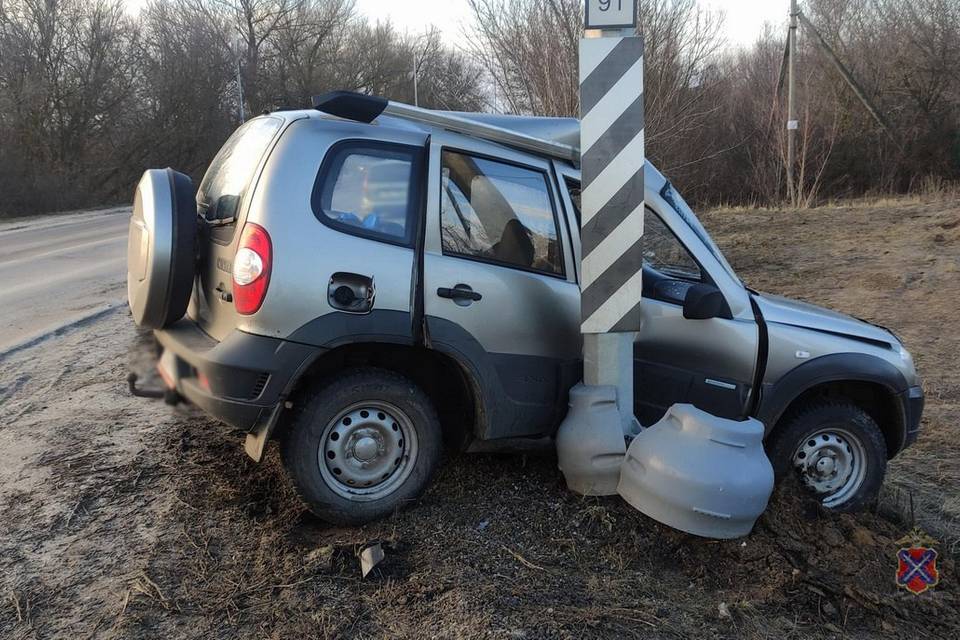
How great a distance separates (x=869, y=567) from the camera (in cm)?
352

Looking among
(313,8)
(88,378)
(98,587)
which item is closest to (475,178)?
(98,587)

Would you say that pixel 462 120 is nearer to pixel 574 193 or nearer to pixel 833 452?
pixel 574 193

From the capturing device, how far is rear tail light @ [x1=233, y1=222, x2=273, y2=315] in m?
3.27

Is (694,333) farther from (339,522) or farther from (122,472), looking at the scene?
(122,472)

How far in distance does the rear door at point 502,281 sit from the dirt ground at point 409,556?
61cm

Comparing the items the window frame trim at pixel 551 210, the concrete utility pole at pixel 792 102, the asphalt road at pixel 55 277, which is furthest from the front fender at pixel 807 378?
the concrete utility pole at pixel 792 102

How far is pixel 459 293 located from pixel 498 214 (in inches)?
20.3

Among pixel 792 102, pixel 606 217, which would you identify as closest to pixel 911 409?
pixel 606 217

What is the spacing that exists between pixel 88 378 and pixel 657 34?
11.8 m

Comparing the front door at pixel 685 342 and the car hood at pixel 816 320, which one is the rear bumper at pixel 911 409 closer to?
the car hood at pixel 816 320

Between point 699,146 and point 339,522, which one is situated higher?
point 699,146

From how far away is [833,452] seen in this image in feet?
14.1

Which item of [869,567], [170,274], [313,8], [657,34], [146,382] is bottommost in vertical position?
[869,567]

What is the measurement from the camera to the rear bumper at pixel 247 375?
10.8 feet
